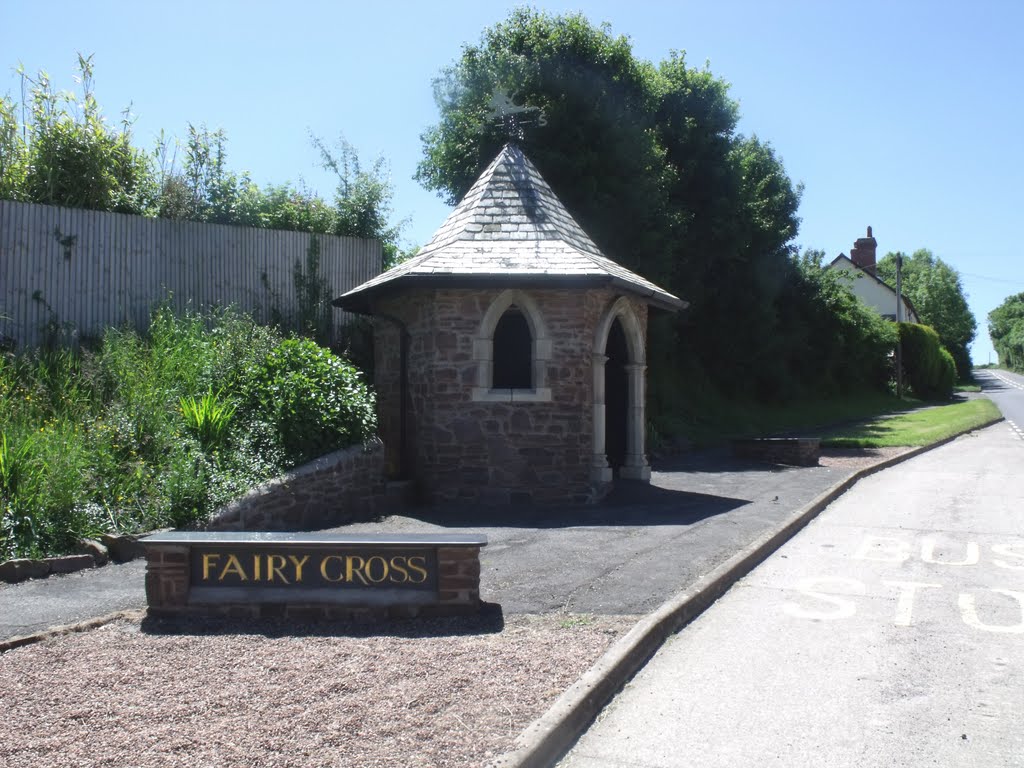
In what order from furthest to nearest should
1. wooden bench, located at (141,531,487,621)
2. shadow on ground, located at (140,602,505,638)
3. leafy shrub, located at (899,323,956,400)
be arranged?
leafy shrub, located at (899,323,956,400)
wooden bench, located at (141,531,487,621)
shadow on ground, located at (140,602,505,638)

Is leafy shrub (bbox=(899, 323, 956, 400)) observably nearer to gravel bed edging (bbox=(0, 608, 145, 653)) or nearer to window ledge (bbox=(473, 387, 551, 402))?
window ledge (bbox=(473, 387, 551, 402))

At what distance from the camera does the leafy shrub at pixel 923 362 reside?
47.5m

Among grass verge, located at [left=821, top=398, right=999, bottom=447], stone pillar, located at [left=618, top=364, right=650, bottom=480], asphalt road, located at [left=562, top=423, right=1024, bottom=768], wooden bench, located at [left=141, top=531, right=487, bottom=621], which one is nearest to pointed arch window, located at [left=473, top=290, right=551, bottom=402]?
stone pillar, located at [left=618, top=364, right=650, bottom=480]

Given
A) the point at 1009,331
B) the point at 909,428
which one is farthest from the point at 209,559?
the point at 1009,331

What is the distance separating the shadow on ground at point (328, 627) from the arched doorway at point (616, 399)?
9.18 meters

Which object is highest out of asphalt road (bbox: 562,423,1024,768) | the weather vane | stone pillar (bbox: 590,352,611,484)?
the weather vane

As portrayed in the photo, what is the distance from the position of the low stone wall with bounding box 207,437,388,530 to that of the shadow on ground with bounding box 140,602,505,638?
109 inches

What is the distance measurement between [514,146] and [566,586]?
936cm

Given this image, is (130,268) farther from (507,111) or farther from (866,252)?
(866,252)

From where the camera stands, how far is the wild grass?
8125 mm

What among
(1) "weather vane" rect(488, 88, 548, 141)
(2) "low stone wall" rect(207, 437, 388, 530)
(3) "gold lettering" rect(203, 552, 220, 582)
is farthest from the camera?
(1) "weather vane" rect(488, 88, 548, 141)

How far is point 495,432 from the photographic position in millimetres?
11719

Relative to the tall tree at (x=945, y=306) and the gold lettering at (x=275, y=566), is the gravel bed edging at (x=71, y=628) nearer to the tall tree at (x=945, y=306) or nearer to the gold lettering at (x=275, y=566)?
the gold lettering at (x=275, y=566)

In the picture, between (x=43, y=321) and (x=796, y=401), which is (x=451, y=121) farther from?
(x=796, y=401)
